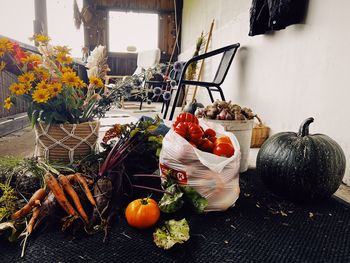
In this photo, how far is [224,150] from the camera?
105cm

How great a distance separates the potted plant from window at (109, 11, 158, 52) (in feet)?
19.4

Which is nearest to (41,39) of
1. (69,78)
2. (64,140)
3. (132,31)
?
(69,78)

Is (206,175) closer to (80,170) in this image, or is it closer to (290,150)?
(290,150)

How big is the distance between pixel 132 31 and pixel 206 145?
21.2ft

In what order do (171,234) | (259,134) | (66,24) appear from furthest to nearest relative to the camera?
(66,24)
(259,134)
(171,234)

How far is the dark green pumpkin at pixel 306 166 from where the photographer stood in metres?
1.09

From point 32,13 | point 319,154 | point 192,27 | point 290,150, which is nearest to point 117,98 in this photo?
point 290,150

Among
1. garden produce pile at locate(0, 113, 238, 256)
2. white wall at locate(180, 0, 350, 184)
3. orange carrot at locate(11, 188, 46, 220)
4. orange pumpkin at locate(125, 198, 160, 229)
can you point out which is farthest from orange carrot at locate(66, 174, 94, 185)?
white wall at locate(180, 0, 350, 184)

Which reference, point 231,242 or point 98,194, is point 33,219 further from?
point 231,242

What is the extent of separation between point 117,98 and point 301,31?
4.32 ft

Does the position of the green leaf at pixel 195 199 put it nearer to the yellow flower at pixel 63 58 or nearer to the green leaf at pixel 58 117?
the green leaf at pixel 58 117

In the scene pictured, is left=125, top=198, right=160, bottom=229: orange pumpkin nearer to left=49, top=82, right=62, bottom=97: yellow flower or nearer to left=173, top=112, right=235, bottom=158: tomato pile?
left=173, top=112, right=235, bottom=158: tomato pile

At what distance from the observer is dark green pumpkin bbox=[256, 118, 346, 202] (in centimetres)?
109

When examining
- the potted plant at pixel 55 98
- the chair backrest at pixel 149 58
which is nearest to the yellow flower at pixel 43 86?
the potted plant at pixel 55 98
